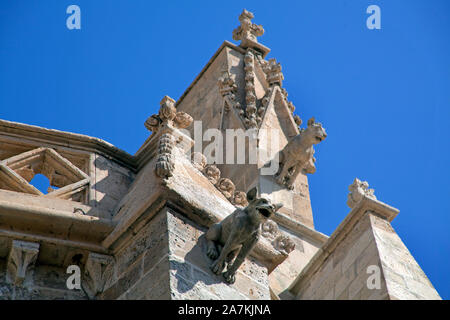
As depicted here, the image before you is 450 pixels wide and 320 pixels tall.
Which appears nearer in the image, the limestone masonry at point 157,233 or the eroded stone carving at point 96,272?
the limestone masonry at point 157,233

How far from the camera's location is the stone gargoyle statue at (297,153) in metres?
14.7

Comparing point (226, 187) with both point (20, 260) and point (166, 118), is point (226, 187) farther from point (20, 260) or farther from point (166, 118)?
point (20, 260)

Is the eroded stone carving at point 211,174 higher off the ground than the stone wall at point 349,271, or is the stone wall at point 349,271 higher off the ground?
the eroded stone carving at point 211,174

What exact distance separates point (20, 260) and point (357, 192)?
14.1 feet

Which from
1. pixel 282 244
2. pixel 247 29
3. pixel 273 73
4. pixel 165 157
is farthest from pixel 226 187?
pixel 247 29

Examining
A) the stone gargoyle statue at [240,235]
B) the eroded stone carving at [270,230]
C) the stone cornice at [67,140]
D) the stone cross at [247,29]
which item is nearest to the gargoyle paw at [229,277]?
the stone gargoyle statue at [240,235]

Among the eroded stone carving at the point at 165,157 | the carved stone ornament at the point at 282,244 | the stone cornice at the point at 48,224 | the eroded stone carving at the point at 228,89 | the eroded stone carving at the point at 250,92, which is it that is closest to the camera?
the stone cornice at the point at 48,224

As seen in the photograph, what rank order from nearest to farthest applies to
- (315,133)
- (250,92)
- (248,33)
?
(315,133), (250,92), (248,33)

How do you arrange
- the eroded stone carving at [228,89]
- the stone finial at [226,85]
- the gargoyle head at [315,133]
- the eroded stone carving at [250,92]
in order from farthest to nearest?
1. the stone finial at [226,85]
2. the eroded stone carving at [228,89]
3. the eroded stone carving at [250,92]
4. the gargoyle head at [315,133]

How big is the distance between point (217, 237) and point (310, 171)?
8.00 m

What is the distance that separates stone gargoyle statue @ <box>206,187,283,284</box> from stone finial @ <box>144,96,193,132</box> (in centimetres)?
184

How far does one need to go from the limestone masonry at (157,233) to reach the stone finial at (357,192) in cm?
2

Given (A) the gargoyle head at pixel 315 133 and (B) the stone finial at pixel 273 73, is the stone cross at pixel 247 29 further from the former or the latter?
(A) the gargoyle head at pixel 315 133

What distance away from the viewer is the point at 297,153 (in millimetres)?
14938
